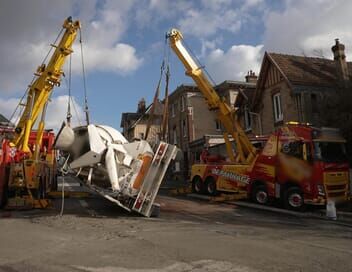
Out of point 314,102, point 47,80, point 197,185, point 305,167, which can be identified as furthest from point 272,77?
point 47,80

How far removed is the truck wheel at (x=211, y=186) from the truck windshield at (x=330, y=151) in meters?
5.81

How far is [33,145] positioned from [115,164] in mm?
5958

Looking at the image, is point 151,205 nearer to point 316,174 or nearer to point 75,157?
point 75,157

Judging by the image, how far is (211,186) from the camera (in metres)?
19.9

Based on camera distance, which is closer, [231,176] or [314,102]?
[231,176]

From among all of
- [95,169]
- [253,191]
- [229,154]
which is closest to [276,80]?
[229,154]

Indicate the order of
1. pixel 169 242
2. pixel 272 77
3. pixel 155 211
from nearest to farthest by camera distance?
pixel 169 242 < pixel 155 211 < pixel 272 77

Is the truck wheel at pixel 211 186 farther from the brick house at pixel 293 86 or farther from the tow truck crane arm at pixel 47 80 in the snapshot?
the tow truck crane arm at pixel 47 80

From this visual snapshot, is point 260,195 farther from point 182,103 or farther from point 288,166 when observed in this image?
point 182,103

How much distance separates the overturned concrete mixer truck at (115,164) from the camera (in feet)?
42.2

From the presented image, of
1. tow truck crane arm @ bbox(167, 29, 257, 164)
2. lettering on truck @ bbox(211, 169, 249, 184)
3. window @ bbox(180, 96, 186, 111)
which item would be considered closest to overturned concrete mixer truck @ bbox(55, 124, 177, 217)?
lettering on truck @ bbox(211, 169, 249, 184)

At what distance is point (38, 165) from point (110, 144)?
336 centimetres

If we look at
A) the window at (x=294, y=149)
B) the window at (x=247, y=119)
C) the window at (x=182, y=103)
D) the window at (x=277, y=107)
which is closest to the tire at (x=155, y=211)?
the window at (x=294, y=149)

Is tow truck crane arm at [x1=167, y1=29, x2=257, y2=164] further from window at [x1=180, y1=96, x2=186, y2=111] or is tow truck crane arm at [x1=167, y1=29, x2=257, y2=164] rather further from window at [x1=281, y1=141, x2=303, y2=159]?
window at [x1=180, y1=96, x2=186, y2=111]
